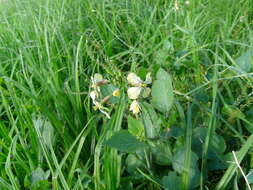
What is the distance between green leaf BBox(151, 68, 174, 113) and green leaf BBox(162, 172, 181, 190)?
146 millimetres

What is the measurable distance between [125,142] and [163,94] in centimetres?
14

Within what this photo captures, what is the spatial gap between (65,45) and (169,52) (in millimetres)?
544

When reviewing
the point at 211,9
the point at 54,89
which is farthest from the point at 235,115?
the point at 211,9

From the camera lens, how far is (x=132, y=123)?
0.76m

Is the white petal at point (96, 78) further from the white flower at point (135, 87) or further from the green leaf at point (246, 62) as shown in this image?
the green leaf at point (246, 62)

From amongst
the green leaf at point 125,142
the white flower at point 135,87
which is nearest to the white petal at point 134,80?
the white flower at point 135,87

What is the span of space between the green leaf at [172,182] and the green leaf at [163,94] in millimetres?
146

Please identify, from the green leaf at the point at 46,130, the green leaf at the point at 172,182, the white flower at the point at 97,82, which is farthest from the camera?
the green leaf at the point at 46,130

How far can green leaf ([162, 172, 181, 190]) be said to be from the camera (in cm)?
72

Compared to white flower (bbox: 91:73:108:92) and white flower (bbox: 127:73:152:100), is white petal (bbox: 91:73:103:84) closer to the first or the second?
white flower (bbox: 91:73:108:92)

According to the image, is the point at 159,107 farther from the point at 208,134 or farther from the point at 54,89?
the point at 54,89

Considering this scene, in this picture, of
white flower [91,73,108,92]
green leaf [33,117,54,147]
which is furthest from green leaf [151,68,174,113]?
green leaf [33,117,54,147]

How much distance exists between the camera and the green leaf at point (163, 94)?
0.75m

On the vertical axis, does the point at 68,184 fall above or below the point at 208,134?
below
